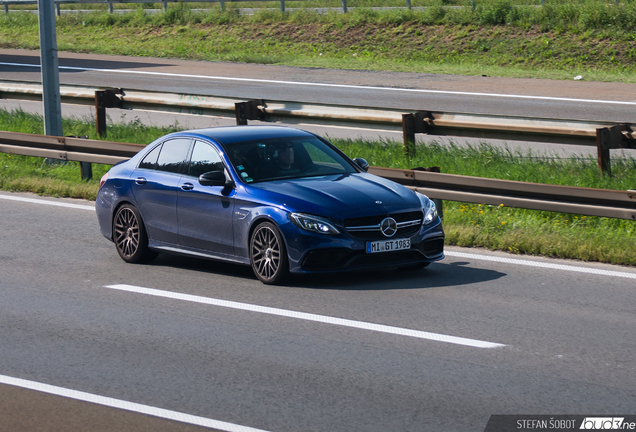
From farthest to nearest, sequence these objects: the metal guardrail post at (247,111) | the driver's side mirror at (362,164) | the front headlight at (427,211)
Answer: the metal guardrail post at (247,111) < the driver's side mirror at (362,164) < the front headlight at (427,211)

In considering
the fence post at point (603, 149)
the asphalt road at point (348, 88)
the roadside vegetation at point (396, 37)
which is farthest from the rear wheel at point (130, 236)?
the roadside vegetation at point (396, 37)

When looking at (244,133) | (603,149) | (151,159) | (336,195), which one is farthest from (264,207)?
(603,149)

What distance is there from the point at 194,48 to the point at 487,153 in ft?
67.3

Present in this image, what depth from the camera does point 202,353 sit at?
7.07 metres

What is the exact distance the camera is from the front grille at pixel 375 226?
8.82 meters

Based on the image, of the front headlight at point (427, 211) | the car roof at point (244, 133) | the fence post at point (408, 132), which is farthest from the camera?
the fence post at point (408, 132)

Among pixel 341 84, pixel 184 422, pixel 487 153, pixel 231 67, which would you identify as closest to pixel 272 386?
pixel 184 422

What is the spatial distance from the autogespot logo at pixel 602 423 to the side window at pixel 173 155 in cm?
575

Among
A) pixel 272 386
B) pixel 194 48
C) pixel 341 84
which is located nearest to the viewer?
pixel 272 386

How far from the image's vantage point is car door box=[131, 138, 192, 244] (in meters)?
10.1

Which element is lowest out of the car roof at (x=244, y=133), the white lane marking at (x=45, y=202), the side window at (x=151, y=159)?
the white lane marking at (x=45, y=202)

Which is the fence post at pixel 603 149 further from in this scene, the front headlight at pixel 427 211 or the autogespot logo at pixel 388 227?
the autogespot logo at pixel 388 227

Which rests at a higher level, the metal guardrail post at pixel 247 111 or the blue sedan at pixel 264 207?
the metal guardrail post at pixel 247 111

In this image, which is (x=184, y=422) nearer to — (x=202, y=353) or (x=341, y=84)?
(x=202, y=353)
